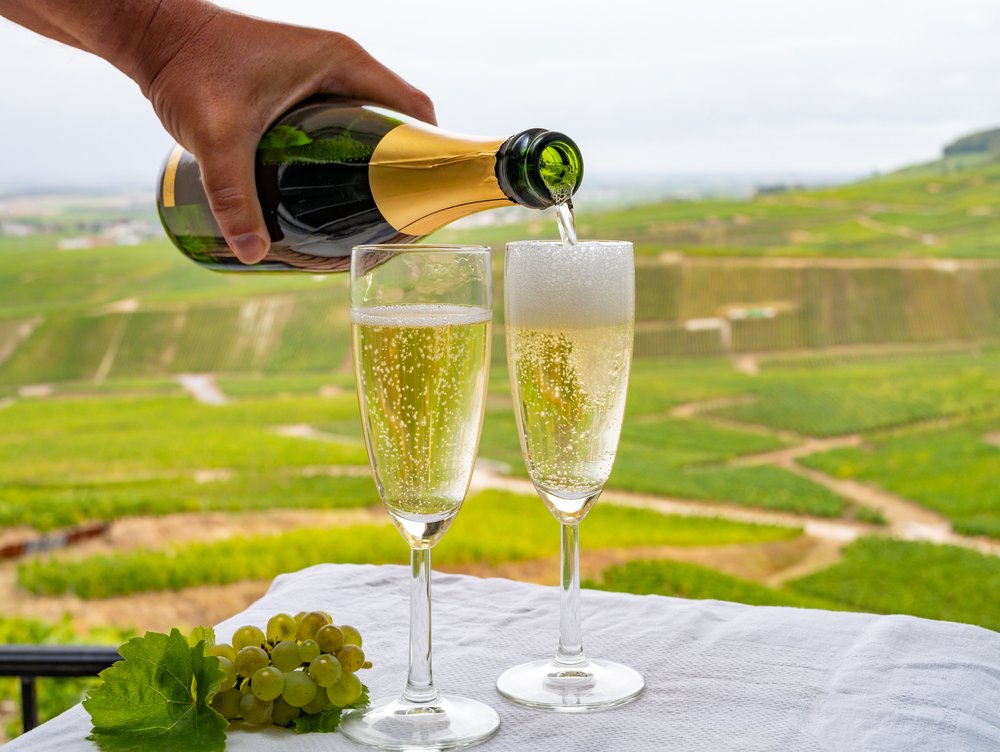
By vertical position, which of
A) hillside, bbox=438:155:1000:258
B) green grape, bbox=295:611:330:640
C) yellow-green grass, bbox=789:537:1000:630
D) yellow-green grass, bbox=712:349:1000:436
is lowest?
yellow-green grass, bbox=789:537:1000:630

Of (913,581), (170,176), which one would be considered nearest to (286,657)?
(170,176)

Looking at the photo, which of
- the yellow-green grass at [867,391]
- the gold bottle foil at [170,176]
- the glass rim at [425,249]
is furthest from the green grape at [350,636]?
the yellow-green grass at [867,391]

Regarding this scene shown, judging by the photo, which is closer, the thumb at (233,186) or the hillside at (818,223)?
the thumb at (233,186)

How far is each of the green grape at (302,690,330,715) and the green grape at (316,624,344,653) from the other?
0.04 meters

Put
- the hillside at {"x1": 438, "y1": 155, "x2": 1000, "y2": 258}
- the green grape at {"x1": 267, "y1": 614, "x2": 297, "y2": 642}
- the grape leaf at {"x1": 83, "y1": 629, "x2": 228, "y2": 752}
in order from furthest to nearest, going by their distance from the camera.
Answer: the hillside at {"x1": 438, "y1": 155, "x2": 1000, "y2": 258} → the green grape at {"x1": 267, "y1": 614, "x2": 297, "y2": 642} → the grape leaf at {"x1": 83, "y1": 629, "x2": 228, "y2": 752}

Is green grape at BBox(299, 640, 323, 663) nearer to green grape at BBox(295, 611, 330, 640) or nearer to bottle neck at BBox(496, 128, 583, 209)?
green grape at BBox(295, 611, 330, 640)

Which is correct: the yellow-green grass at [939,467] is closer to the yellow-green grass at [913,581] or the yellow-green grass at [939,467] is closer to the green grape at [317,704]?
the yellow-green grass at [913,581]

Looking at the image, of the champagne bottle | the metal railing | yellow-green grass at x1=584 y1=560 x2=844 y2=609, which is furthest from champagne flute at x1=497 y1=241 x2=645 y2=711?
yellow-green grass at x1=584 y1=560 x2=844 y2=609

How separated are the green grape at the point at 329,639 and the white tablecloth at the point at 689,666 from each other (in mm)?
59

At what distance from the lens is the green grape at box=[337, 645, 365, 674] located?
32.4 inches

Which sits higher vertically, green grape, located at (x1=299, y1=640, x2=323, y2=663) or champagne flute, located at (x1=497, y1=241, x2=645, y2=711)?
champagne flute, located at (x1=497, y1=241, x2=645, y2=711)

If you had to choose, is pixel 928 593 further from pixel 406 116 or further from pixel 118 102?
pixel 118 102

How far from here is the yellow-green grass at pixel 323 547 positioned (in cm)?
960

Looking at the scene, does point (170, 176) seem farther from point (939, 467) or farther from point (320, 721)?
point (939, 467)
